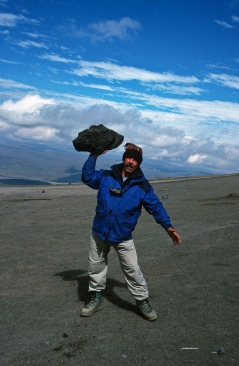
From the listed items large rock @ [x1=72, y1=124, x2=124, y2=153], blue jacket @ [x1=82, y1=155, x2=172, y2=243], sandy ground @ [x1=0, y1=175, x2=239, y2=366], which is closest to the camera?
sandy ground @ [x1=0, y1=175, x2=239, y2=366]

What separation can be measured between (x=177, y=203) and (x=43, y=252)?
9.48 metres

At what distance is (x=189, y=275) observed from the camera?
740 cm

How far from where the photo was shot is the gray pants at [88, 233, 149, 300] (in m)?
5.38

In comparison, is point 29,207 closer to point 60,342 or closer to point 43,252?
point 43,252

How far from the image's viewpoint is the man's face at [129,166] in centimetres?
527

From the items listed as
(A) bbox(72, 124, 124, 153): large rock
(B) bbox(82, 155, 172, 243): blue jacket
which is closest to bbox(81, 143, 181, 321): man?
(B) bbox(82, 155, 172, 243): blue jacket

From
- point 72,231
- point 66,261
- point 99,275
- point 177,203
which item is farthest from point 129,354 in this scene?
point 177,203

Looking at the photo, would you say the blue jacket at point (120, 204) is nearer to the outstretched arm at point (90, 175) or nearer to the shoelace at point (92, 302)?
the outstretched arm at point (90, 175)

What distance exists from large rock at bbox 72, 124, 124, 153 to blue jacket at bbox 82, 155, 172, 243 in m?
0.42

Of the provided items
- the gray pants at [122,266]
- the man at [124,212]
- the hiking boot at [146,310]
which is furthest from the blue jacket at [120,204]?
the hiking boot at [146,310]

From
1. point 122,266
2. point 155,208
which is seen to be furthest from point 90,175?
point 122,266

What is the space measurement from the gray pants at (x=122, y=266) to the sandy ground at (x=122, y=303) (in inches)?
14.5

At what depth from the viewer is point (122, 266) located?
5.49 meters

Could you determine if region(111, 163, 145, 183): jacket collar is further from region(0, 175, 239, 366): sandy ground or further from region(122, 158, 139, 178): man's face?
region(0, 175, 239, 366): sandy ground
